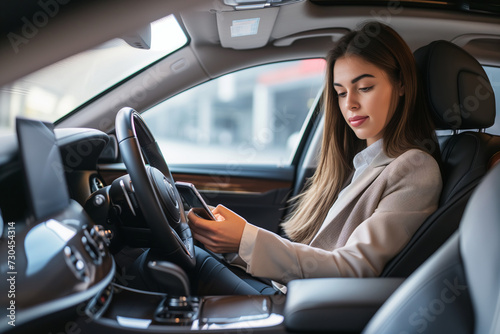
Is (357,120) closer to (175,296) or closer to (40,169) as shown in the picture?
(175,296)

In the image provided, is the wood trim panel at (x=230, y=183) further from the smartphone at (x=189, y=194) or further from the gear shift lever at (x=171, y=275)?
the gear shift lever at (x=171, y=275)

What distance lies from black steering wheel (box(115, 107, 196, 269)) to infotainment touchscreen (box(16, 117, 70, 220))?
0.15 metres

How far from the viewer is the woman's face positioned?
1303mm

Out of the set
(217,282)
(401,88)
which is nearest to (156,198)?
(217,282)

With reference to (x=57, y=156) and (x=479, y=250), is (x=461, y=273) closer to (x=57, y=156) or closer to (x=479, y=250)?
(x=479, y=250)

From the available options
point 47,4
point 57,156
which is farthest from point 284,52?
point 47,4

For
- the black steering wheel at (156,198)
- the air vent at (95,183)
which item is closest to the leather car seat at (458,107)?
the black steering wheel at (156,198)

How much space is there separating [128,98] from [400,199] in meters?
1.16

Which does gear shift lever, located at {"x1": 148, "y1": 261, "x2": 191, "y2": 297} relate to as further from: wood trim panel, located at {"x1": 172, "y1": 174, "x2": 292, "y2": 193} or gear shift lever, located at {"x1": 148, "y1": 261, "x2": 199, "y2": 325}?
wood trim panel, located at {"x1": 172, "y1": 174, "x2": 292, "y2": 193}

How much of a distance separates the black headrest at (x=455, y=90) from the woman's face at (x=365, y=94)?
103mm

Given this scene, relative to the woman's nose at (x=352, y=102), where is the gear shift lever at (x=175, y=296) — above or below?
below

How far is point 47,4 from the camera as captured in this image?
0.48m

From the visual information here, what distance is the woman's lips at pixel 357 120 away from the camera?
1337 millimetres

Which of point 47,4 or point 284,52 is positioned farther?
point 284,52
